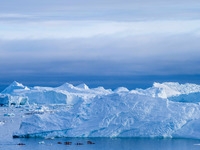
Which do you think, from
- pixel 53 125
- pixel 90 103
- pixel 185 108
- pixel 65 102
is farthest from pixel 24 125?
pixel 65 102

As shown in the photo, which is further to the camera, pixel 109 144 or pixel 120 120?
pixel 120 120

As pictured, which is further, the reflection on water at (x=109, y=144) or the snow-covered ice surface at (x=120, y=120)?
the snow-covered ice surface at (x=120, y=120)

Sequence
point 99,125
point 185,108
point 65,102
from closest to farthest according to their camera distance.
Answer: point 99,125, point 185,108, point 65,102

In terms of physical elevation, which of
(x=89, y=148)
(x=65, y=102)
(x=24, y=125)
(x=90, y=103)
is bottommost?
(x=89, y=148)

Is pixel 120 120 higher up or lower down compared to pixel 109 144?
higher up

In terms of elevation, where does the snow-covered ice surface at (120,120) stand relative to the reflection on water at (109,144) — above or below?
above

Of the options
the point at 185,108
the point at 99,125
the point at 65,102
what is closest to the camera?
the point at 99,125

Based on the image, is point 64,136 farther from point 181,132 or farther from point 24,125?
point 181,132

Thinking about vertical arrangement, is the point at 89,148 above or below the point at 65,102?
below
